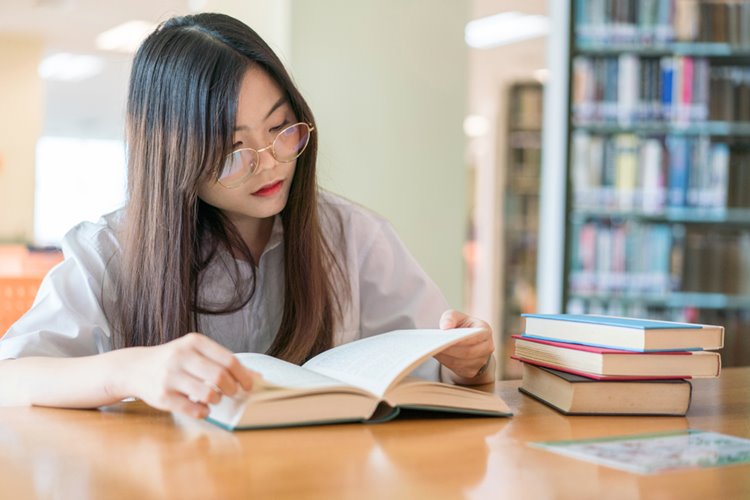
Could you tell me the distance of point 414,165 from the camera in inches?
118

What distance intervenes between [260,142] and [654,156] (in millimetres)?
2404

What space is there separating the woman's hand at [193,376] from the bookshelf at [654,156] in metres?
2.59

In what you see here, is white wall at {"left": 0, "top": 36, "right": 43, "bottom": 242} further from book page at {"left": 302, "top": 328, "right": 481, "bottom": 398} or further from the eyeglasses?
book page at {"left": 302, "top": 328, "right": 481, "bottom": 398}

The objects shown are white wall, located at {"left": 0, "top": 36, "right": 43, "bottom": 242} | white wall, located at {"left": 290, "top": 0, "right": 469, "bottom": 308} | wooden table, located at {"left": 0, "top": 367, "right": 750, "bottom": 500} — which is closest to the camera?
wooden table, located at {"left": 0, "top": 367, "right": 750, "bottom": 500}

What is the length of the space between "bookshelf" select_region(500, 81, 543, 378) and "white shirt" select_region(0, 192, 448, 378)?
504 centimetres

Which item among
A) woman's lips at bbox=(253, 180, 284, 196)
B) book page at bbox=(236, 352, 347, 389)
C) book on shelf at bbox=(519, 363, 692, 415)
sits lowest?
book on shelf at bbox=(519, 363, 692, 415)

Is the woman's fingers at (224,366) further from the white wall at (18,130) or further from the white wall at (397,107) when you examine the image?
the white wall at (18,130)

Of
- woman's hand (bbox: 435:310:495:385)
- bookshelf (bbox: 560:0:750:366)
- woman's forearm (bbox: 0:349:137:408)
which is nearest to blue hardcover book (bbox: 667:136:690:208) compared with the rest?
bookshelf (bbox: 560:0:750:366)

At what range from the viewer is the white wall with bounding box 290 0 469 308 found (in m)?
2.85

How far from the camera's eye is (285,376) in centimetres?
99

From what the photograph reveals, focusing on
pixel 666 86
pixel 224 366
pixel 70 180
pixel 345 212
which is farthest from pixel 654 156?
pixel 70 180

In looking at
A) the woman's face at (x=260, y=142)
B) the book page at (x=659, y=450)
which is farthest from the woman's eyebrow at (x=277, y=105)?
the book page at (x=659, y=450)

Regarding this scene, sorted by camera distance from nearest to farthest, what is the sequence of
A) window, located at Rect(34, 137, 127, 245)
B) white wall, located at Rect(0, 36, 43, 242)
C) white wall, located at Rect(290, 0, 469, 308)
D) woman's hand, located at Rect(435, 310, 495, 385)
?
woman's hand, located at Rect(435, 310, 495, 385) → white wall, located at Rect(290, 0, 469, 308) → white wall, located at Rect(0, 36, 43, 242) → window, located at Rect(34, 137, 127, 245)

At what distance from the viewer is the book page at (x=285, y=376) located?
0.95m
